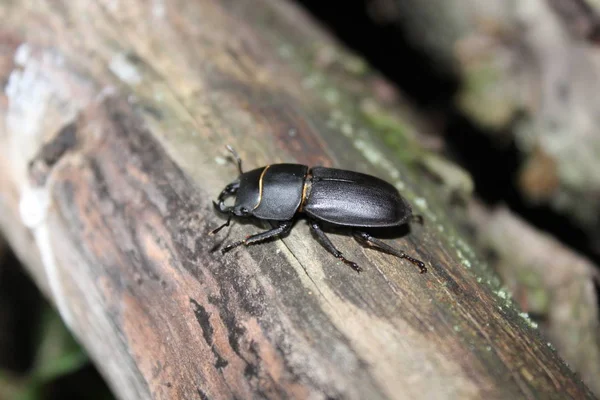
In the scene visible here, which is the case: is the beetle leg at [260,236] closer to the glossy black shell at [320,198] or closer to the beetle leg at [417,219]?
the glossy black shell at [320,198]

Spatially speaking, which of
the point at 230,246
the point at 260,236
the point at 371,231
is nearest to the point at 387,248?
the point at 371,231

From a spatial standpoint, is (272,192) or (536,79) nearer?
(272,192)

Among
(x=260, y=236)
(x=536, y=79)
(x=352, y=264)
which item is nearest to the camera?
(x=352, y=264)

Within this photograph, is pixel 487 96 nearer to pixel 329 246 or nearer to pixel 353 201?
pixel 353 201

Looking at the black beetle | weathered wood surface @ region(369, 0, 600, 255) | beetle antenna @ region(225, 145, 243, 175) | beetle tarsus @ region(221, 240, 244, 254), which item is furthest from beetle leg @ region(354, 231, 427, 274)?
weathered wood surface @ region(369, 0, 600, 255)

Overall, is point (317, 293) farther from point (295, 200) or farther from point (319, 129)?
point (319, 129)

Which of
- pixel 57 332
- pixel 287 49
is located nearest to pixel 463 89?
pixel 287 49
